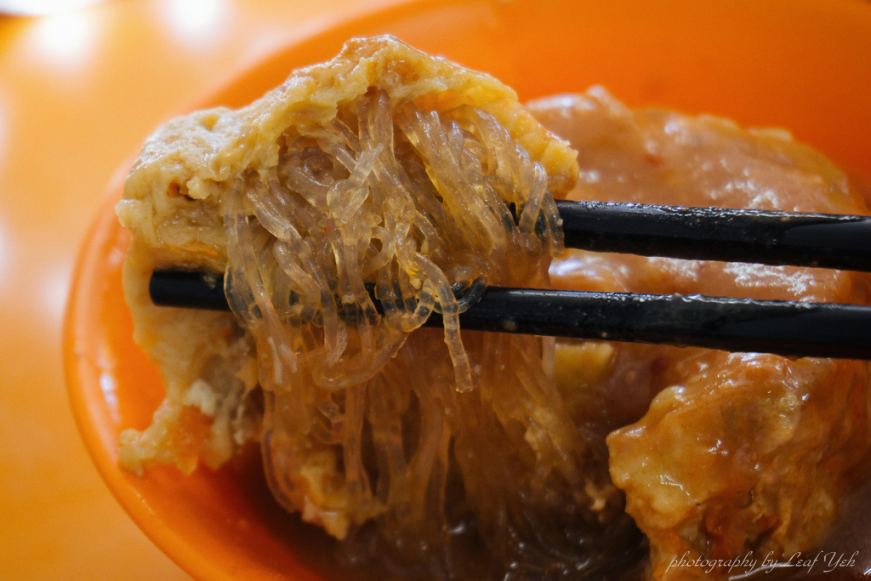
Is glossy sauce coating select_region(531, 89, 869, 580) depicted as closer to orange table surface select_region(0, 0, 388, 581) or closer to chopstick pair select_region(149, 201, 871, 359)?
chopstick pair select_region(149, 201, 871, 359)

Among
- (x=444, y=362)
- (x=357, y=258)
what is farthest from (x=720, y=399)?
(x=357, y=258)

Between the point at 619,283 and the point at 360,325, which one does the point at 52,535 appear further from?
the point at 619,283

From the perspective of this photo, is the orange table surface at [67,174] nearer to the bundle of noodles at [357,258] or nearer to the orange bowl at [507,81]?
the orange bowl at [507,81]

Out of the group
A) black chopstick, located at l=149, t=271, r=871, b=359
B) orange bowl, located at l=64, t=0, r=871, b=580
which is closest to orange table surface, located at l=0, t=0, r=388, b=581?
orange bowl, located at l=64, t=0, r=871, b=580

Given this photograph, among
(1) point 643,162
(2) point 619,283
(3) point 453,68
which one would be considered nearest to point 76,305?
(3) point 453,68

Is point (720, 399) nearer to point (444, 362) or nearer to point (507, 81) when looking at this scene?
point (444, 362)
